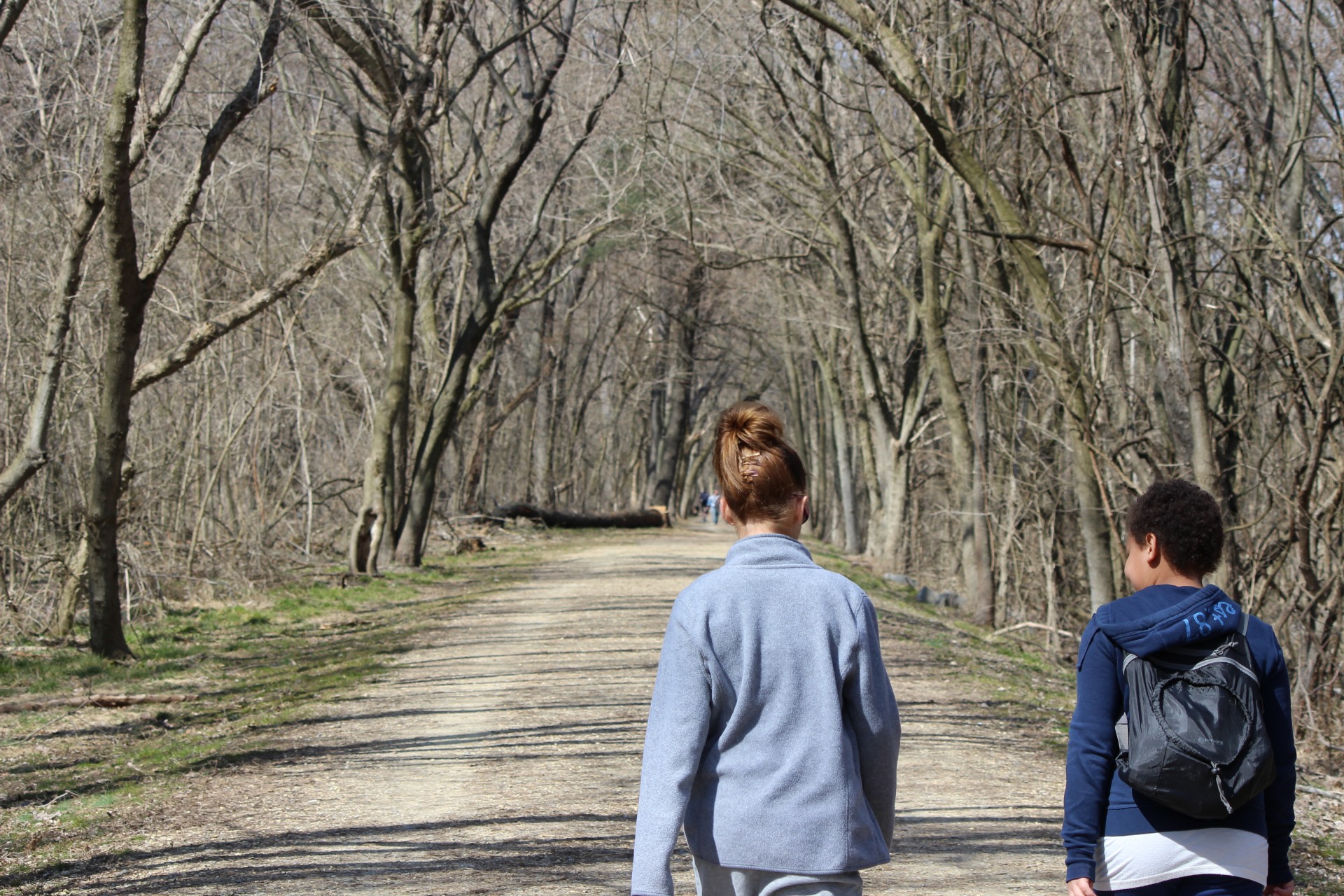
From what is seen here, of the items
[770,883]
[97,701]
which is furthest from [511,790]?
[770,883]

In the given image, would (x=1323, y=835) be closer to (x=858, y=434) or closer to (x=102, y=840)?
(x=102, y=840)

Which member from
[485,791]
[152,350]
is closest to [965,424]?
[152,350]

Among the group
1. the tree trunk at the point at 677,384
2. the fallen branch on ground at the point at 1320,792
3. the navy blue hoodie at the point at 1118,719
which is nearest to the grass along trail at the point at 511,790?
the fallen branch on ground at the point at 1320,792

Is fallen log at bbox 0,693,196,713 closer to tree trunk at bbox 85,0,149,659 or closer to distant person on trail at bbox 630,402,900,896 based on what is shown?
tree trunk at bbox 85,0,149,659

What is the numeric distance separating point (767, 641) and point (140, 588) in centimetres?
983

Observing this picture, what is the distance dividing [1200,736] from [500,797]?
4.07m

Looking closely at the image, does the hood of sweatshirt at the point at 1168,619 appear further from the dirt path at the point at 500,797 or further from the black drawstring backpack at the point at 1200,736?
the dirt path at the point at 500,797

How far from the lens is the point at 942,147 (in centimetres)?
1046

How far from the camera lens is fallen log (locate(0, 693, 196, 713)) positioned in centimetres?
755

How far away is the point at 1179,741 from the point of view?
2648 mm

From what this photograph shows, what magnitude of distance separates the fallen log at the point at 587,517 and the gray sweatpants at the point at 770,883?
24102 millimetres

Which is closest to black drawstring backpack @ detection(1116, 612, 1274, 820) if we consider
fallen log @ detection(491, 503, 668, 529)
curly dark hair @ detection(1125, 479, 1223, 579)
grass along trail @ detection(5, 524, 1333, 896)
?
curly dark hair @ detection(1125, 479, 1223, 579)

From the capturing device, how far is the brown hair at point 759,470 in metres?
2.68

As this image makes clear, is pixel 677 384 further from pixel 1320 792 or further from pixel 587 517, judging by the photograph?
pixel 1320 792
